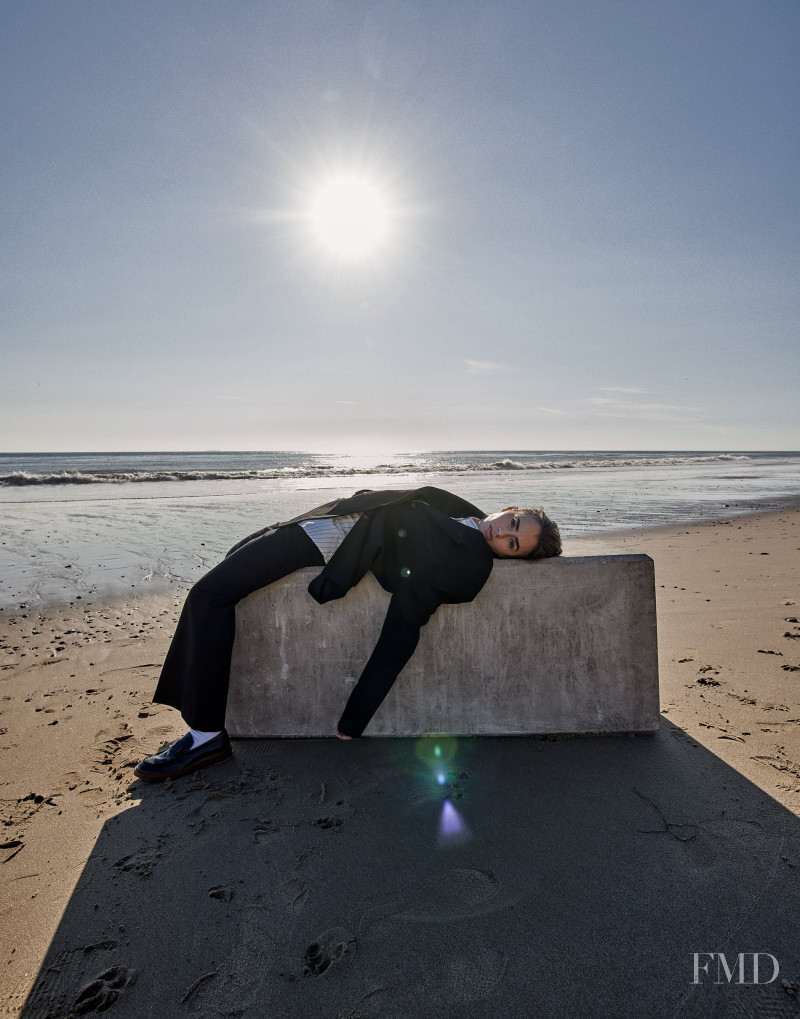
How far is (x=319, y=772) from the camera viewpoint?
8.86 ft

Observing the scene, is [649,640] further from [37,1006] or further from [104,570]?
[104,570]

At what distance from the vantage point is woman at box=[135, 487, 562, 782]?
109 inches

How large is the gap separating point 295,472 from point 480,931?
1296 inches

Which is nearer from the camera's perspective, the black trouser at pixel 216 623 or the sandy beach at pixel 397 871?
the sandy beach at pixel 397 871

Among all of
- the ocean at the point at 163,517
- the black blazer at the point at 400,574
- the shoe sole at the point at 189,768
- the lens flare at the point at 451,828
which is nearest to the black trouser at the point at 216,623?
the shoe sole at the point at 189,768

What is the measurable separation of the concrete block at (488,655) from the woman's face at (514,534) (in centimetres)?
8

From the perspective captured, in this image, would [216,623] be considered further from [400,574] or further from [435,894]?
[435,894]

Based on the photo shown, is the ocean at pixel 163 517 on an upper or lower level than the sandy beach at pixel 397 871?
upper

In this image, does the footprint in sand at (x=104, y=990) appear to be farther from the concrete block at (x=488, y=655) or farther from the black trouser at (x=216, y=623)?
the concrete block at (x=488, y=655)

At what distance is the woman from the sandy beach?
9.6 inches

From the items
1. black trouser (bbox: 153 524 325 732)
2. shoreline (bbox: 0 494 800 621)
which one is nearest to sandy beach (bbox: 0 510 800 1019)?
black trouser (bbox: 153 524 325 732)

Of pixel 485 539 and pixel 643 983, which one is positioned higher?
pixel 485 539

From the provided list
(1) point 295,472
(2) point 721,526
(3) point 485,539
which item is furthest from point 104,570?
(1) point 295,472

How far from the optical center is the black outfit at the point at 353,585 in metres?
2.77
